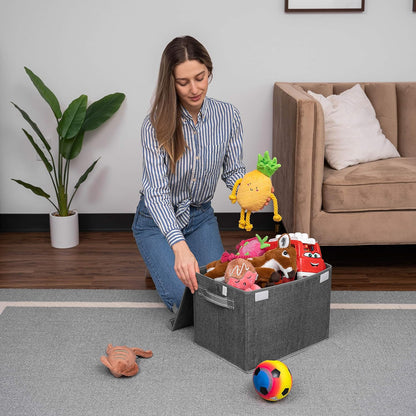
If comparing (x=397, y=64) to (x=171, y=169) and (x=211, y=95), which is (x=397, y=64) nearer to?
(x=211, y=95)

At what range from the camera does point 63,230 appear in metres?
3.05

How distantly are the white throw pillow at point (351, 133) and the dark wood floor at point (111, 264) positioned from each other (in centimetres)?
44

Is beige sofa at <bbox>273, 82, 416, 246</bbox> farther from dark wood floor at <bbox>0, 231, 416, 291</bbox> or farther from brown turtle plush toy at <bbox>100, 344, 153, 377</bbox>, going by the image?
brown turtle plush toy at <bbox>100, 344, 153, 377</bbox>

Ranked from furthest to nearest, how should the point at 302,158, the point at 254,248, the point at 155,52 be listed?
the point at 155,52, the point at 302,158, the point at 254,248

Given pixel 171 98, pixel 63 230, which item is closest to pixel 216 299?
pixel 171 98

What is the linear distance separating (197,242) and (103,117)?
1.08 meters

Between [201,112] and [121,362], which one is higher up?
[201,112]

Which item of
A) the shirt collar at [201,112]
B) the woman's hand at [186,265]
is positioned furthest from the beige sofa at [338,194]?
the woman's hand at [186,265]

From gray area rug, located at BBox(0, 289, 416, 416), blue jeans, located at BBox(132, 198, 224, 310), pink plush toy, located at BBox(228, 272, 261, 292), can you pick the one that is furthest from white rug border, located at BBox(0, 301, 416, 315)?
pink plush toy, located at BBox(228, 272, 261, 292)

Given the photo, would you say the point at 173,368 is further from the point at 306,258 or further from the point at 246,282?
the point at 306,258

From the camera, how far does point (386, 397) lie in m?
1.69

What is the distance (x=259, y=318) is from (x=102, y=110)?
1.65 metres

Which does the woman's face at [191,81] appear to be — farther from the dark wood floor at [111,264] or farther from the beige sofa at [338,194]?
the dark wood floor at [111,264]

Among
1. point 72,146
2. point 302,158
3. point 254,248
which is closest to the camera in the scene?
point 254,248
